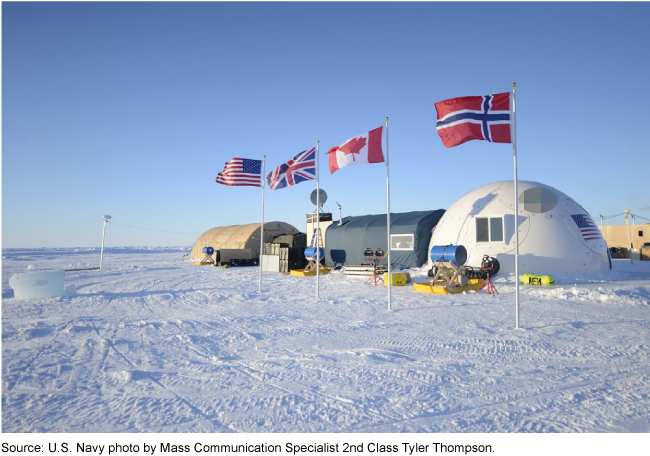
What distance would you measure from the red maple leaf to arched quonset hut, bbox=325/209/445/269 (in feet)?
37.9

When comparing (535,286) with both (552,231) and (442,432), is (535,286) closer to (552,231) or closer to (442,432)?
(552,231)

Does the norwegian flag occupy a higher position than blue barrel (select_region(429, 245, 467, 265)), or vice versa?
the norwegian flag

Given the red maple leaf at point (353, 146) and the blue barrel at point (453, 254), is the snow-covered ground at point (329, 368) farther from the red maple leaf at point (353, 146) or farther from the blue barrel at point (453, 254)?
the red maple leaf at point (353, 146)

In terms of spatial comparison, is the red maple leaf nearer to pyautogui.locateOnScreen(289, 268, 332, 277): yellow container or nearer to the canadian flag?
the canadian flag

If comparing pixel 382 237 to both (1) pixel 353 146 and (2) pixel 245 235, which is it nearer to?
(1) pixel 353 146

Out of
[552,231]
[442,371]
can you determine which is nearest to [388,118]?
[442,371]

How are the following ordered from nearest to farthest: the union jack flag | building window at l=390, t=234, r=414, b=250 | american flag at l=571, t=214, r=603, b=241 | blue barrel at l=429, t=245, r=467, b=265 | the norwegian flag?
1. the norwegian flag
2. the union jack flag
3. blue barrel at l=429, t=245, r=467, b=265
4. american flag at l=571, t=214, r=603, b=241
5. building window at l=390, t=234, r=414, b=250

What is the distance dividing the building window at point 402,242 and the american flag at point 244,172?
1044cm

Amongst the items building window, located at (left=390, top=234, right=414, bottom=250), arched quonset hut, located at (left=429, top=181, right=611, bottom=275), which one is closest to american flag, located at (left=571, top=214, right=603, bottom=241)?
arched quonset hut, located at (left=429, top=181, right=611, bottom=275)

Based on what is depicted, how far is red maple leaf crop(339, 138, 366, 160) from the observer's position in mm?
12727

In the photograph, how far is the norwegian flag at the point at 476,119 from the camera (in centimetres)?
966

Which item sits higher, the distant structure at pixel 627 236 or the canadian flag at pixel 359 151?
the canadian flag at pixel 359 151

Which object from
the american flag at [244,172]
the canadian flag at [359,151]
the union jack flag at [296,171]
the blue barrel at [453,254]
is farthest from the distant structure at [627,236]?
the american flag at [244,172]
